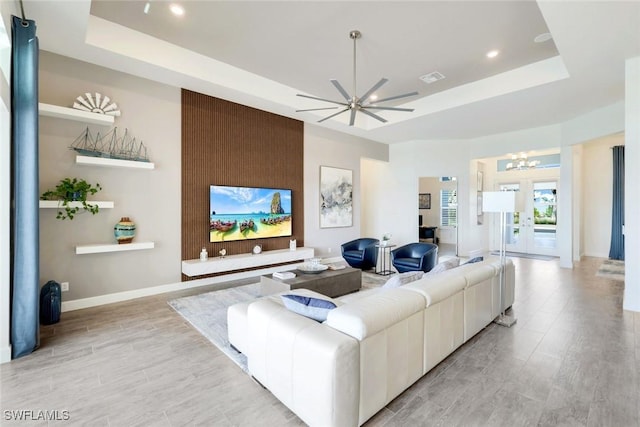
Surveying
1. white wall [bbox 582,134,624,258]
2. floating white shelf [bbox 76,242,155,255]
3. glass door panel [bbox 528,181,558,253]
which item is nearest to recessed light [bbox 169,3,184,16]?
floating white shelf [bbox 76,242,155,255]

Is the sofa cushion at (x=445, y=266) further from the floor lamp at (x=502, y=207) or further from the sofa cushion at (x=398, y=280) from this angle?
the floor lamp at (x=502, y=207)

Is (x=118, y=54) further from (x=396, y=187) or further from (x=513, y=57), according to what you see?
(x=396, y=187)

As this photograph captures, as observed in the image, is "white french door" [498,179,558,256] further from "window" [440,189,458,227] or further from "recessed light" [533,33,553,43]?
"recessed light" [533,33,553,43]

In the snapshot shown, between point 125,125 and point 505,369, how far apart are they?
5.48m

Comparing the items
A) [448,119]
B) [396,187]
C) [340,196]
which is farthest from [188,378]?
[396,187]

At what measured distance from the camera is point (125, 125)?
437 cm

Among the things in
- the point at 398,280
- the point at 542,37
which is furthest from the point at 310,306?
the point at 542,37

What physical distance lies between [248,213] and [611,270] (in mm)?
7682

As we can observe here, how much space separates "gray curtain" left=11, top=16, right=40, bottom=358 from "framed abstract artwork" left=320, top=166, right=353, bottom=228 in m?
5.09

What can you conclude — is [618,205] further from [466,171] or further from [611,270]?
[466,171]

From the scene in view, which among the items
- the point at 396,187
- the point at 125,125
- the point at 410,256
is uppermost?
the point at 125,125

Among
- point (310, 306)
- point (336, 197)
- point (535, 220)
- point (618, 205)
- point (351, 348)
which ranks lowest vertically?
point (351, 348)

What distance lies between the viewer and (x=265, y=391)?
7.23 ft

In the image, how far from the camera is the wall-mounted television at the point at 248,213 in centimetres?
527
